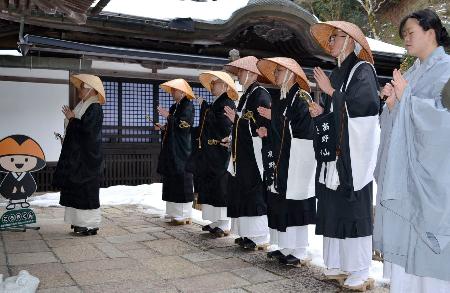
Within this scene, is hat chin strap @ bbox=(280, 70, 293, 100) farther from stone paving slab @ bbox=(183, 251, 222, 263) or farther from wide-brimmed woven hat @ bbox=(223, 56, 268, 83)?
stone paving slab @ bbox=(183, 251, 222, 263)

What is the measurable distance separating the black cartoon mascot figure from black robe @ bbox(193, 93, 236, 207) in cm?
276

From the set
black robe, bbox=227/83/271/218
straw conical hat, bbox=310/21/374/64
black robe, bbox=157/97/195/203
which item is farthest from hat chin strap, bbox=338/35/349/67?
black robe, bbox=157/97/195/203

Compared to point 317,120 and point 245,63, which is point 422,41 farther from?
point 245,63

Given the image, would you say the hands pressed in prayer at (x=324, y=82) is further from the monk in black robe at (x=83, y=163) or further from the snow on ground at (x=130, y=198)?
the snow on ground at (x=130, y=198)

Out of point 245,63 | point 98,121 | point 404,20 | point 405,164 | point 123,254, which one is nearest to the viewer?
point 405,164

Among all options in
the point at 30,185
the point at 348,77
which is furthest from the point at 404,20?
the point at 30,185

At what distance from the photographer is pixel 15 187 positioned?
6.57 meters

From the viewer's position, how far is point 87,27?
7.89m

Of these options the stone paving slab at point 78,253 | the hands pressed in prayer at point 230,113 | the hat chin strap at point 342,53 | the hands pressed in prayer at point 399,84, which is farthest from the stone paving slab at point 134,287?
the hat chin strap at point 342,53

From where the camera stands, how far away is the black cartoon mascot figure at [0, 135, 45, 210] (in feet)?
21.5

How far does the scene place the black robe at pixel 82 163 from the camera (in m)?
6.14

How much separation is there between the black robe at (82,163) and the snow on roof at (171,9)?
9.46ft

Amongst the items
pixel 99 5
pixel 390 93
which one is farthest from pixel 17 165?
pixel 390 93

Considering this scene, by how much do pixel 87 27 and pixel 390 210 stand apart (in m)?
6.83
